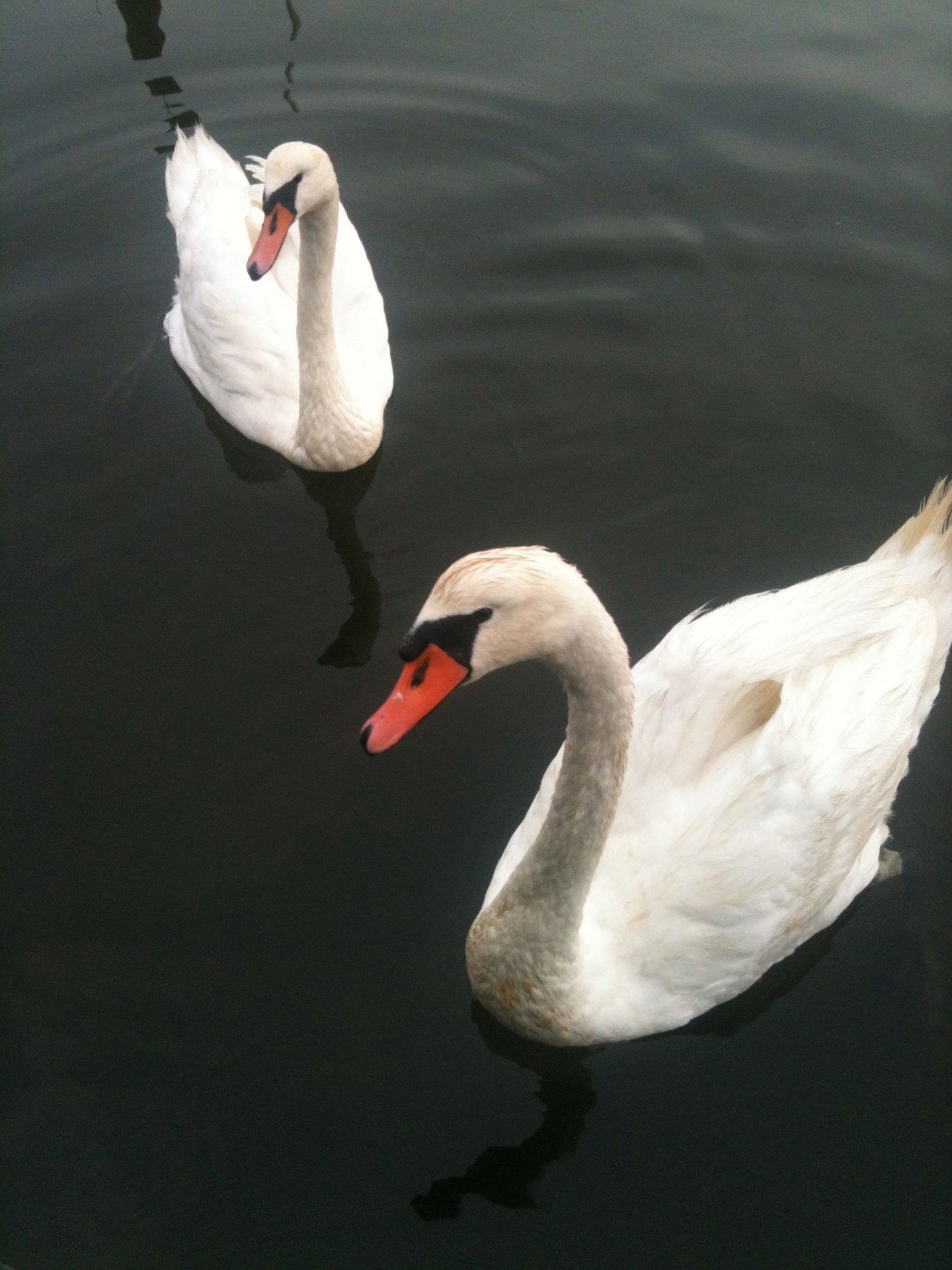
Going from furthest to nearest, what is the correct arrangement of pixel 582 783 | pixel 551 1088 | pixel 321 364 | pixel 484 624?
pixel 321 364, pixel 551 1088, pixel 582 783, pixel 484 624

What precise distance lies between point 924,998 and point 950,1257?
92cm

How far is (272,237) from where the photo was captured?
600 centimetres

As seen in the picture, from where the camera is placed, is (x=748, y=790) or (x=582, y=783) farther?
(x=748, y=790)

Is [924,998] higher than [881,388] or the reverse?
the reverse

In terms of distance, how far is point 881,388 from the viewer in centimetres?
725

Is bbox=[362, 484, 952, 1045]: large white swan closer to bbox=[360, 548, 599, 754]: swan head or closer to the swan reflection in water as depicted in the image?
bbox=[360, 548, 599, 754]: swan head

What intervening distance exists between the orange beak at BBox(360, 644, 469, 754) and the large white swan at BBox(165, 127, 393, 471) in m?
3.28

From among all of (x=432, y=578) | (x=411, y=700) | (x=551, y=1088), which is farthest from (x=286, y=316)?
(x=551, y=1088)

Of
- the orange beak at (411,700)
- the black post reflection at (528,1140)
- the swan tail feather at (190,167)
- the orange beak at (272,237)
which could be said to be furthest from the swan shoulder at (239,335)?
the black post reflection at (528,1140)

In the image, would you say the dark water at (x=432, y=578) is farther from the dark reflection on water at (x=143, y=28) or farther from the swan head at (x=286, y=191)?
the swan head at (x=286, y=191)

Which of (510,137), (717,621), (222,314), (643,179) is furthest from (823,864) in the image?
(510,137)

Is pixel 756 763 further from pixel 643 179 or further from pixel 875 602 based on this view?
pixel 643 179

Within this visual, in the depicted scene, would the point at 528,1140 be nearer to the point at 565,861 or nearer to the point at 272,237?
the point at 565,861

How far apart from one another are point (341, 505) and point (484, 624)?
3.49 m
